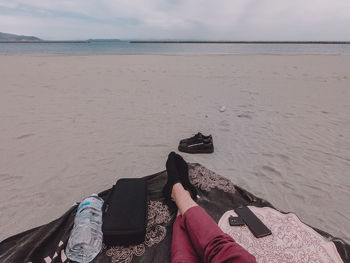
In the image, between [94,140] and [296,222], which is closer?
[296,222]

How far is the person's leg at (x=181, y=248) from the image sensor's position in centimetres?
140

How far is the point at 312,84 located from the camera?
800 cm

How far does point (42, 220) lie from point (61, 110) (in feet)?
12.2

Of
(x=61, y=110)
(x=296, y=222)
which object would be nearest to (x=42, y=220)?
(x=296, y=222)

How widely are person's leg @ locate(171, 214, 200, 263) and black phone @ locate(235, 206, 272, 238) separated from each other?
57 cm

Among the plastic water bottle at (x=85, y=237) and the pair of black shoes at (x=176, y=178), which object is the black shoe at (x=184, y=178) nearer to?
the pair of black shoes at (x=176, y=178)

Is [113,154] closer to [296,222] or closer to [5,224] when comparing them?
[5,224]

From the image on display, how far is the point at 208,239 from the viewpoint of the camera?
1.39 m

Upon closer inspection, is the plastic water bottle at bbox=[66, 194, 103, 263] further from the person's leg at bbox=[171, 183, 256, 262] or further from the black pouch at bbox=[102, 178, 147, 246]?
the person's leg at bbox=[171, 183, 256, 262]

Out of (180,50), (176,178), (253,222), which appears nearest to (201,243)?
(253,222)

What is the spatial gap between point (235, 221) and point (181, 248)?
607 millimetres

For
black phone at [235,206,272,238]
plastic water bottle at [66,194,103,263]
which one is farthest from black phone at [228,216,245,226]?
plastic water bottle at [66,194,103,263]

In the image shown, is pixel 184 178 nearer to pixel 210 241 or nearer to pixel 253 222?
pixel 253 222

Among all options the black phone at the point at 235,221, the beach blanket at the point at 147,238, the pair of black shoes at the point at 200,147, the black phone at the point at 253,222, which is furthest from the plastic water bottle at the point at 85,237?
the pair of black shoes at the point at 200,147
